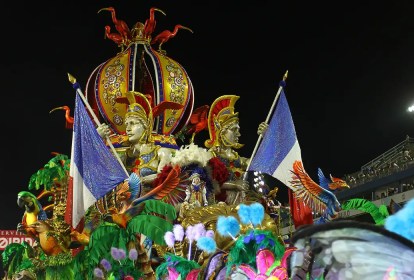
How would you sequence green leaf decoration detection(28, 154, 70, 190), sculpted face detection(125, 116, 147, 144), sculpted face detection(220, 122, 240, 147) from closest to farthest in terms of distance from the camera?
sculpted face detection(125, 116, 147, 144)
sculpted face detection(220, 122, 240, 147)
green leaf decoration detection(28, 154, 70, 190)

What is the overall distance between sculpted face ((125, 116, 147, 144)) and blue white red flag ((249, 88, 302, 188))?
82.2 inches

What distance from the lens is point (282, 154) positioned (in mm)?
10406

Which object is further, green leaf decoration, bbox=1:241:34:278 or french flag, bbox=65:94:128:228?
green leaf decoration, bbox=1:241:34:278

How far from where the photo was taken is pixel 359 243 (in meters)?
2.61

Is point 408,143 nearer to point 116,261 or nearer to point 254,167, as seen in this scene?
point 254,167

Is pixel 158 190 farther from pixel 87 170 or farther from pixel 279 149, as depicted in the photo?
pixel 279 149

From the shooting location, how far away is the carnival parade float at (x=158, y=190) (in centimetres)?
789

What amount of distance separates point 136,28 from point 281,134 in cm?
432

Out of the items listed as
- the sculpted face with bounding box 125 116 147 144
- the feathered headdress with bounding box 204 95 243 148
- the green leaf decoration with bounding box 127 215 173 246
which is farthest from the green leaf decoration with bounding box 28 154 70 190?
the green leaf decoration with bounding box 127 215 173 246

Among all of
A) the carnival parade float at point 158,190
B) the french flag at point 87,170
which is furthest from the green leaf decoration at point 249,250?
the french flag at point 87,170

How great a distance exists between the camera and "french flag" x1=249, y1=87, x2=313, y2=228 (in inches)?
404

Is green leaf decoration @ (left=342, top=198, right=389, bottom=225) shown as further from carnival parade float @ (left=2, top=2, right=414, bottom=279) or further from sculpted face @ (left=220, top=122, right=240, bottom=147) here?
sculpted face @ (left=220, top=122, right=240, bottom=147)

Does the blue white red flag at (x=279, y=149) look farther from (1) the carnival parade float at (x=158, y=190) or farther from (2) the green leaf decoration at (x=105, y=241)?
(2) the green leaf decoration at (x=105, y=241)

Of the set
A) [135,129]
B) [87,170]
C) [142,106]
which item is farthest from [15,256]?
[142,106]
